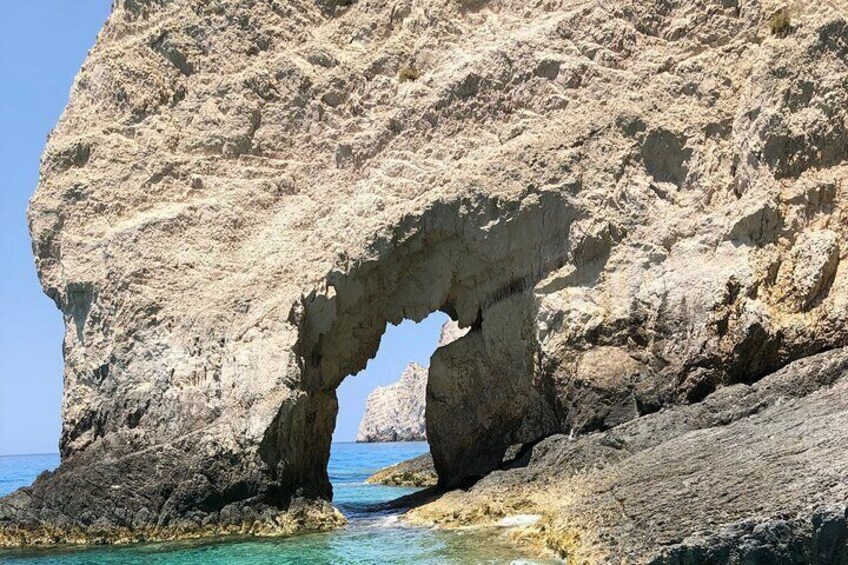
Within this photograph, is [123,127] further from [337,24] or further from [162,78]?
[337,24]

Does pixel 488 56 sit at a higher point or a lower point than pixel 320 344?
higher

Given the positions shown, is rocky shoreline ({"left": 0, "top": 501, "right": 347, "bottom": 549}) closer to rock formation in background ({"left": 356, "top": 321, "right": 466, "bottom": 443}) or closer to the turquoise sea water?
the turquoise sea water

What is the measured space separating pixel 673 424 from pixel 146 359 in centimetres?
1067

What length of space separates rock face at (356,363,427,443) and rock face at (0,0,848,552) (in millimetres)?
59404

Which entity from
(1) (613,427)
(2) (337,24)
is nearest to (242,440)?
(1) (613,427)

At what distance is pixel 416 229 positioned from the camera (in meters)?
19.0

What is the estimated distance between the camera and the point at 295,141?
21953 mm

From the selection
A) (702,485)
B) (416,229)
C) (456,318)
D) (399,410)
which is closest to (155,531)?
(416,229)

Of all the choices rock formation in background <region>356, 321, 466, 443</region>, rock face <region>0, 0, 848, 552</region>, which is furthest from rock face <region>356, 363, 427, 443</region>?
rock face <region>0, 0, 848, 552</region>

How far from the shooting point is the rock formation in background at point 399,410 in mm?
84625

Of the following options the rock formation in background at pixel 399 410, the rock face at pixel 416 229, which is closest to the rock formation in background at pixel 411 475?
the rock face at pixel 416 229

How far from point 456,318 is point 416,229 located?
2.88 meters

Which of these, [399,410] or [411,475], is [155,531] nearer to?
[411,475]

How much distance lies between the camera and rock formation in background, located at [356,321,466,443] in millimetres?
84625
